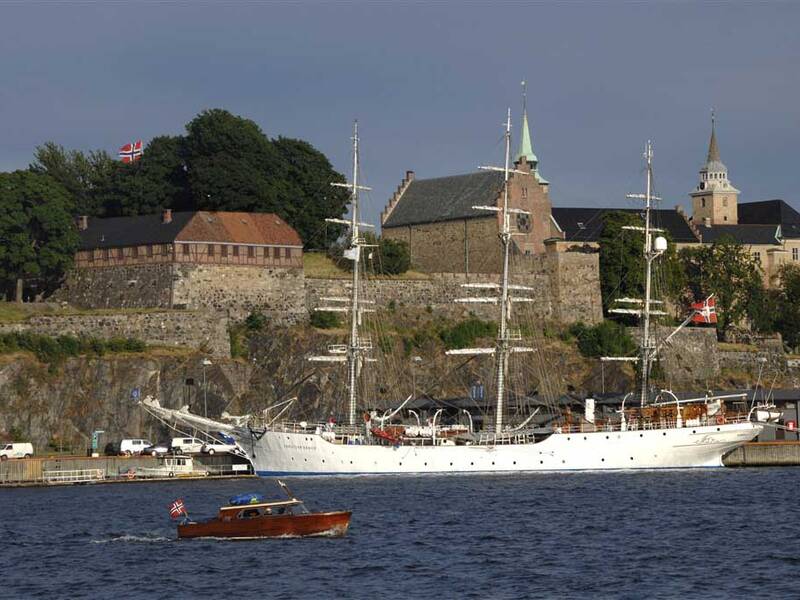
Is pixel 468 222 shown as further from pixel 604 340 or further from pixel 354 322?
pixel 354 322

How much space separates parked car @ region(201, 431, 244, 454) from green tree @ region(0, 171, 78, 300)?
20.2m

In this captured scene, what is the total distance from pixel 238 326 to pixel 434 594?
66084mm

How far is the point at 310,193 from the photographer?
14000 centimetres

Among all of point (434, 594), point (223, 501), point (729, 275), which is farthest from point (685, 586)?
point (729, 275)

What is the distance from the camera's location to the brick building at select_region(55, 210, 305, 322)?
123 m

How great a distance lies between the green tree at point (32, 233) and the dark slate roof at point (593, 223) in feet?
157

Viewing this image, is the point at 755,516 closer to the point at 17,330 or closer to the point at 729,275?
the point at 17,330

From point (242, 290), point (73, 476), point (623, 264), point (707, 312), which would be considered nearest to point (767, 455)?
point (707, 312)

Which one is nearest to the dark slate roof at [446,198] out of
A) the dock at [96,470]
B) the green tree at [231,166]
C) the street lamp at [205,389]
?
the green tree at [231,166]

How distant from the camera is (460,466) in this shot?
105m

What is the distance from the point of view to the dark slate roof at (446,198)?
144 metres

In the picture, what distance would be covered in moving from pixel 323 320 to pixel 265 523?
5682 cm

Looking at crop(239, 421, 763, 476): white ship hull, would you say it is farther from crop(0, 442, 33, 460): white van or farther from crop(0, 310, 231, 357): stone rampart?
crop(0, 310, 231, 357): stone rampart

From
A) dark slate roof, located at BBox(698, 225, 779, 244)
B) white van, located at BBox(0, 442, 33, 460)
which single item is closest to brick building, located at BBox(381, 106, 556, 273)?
dark slate roof, located at BBox(698, 225, 779, 244)
